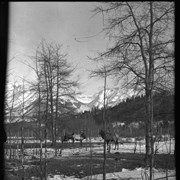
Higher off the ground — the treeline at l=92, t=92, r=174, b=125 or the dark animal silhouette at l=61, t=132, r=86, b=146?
the treeline at l=92, t=92, r=174, b=125

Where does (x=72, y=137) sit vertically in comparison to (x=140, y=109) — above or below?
below

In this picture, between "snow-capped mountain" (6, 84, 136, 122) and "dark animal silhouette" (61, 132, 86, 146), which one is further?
"dark animal silhouette" (61, 132, 86, 146)

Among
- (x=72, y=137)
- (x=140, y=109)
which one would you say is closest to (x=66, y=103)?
(x=72, y=137)

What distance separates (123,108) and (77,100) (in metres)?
9.05

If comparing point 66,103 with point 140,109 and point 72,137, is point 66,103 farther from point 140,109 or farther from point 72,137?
point 140,109

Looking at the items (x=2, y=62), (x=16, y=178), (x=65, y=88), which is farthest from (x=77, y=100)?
(x=2, y=62)

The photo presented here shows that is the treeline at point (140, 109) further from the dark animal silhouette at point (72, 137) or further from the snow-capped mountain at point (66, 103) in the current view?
the dark animal silhouette at point (72, 137)

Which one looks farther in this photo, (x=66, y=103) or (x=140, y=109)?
(x=66, y=103)

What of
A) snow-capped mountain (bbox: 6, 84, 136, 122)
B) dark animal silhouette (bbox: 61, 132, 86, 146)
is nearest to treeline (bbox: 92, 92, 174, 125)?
snow-capped mountain (bbox: 6, 84, 136, 122)

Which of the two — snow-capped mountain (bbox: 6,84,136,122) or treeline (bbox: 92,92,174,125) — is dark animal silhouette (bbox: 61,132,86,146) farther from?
treeline (bbox: 92,92,174,125)

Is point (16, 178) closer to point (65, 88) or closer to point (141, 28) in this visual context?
point (141, 28)

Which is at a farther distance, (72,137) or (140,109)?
(72,137)

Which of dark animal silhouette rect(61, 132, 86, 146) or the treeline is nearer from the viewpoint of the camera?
the treeline

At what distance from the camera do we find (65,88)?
21.6 metres
